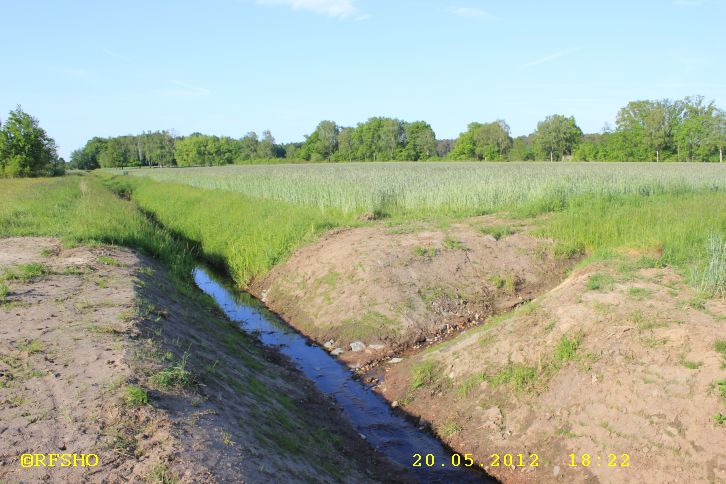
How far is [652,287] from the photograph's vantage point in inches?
290

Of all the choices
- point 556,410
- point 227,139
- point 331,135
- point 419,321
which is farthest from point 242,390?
point 227,139

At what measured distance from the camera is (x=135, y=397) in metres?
4.70

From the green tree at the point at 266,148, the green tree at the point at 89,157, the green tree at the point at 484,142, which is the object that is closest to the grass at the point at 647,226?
the green tree at the point at 484,142

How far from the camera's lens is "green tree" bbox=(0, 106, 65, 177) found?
56375 mm

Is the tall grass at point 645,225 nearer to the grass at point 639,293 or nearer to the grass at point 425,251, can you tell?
the grass at point 639,293

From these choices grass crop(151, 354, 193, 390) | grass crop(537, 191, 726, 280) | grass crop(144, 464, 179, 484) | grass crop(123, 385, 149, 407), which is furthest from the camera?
grass crop(537, 191, 726, 280)

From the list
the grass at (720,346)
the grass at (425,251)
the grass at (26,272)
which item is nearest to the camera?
the grass at (720,346)

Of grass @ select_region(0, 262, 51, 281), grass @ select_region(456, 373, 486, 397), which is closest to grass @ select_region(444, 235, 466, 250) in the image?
grass @ select_region(456, 373, 486, 397)

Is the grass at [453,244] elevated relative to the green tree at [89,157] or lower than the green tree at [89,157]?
lower

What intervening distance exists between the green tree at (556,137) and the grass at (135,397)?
68464 mm

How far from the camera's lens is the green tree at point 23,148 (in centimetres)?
5638

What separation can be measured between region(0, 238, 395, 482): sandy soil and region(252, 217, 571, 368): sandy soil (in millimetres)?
1758

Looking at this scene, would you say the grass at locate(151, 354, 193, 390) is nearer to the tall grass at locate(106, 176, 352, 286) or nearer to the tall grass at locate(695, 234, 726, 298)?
the tall grass at locate(695, 234, 726, 298)

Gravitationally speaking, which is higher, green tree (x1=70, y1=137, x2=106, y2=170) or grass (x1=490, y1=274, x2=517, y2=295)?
green tree (x1=70, y1=137, x2=106, y2=170)
